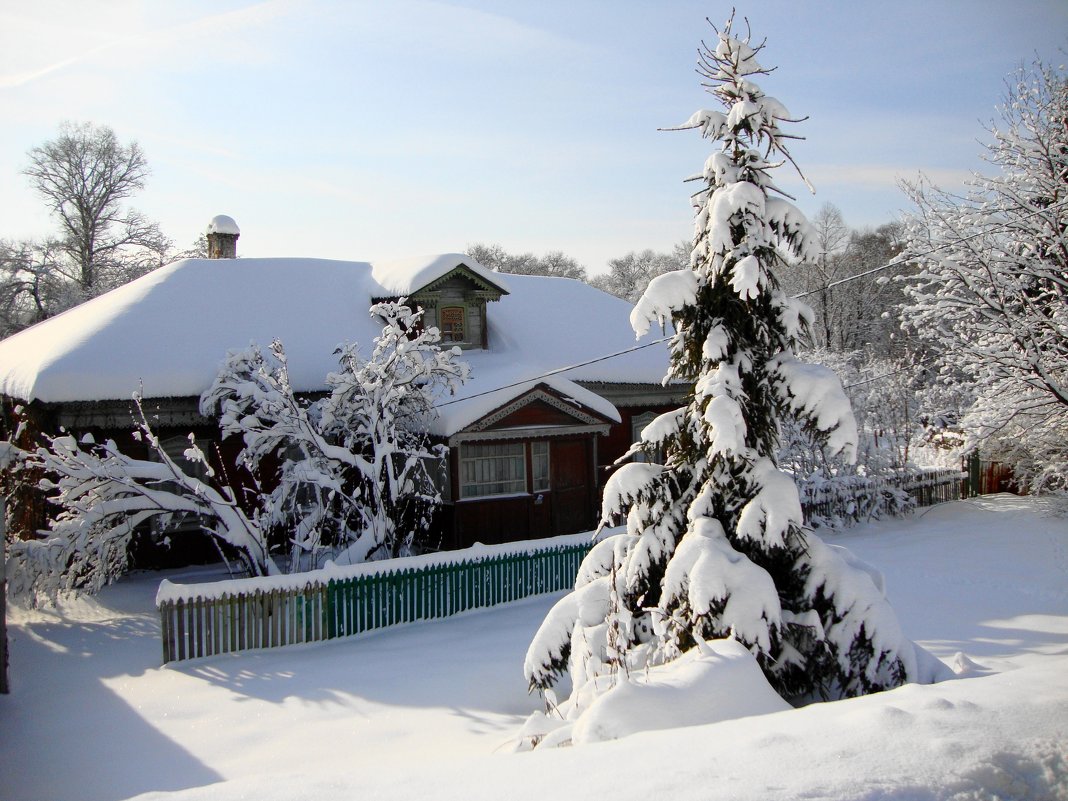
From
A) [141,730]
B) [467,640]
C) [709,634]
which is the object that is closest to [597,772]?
[709,634]

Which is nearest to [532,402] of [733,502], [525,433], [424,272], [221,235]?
[525,433]

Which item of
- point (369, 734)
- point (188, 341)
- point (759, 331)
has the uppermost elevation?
point (188, 341)

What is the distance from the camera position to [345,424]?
14.1m

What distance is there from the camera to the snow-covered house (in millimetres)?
14953

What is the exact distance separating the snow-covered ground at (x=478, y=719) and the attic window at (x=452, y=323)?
8.60 meters

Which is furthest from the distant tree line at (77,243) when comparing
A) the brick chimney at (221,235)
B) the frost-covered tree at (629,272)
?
the frost-covered tree at (629,272)

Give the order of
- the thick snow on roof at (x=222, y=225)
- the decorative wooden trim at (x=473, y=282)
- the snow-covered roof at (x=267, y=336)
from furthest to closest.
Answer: the thick snow on roof at (x=222, y=225)
the decorative wooden trim at (x=473, y=282)
the snow-covered roof at (x=267, y=336)

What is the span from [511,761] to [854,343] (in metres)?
50.0

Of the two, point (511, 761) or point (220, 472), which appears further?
point (220, 472)

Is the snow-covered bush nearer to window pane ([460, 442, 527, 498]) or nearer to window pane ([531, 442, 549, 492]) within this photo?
window pane ([460, 442, 527, 498])

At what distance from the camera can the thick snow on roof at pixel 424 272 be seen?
19344mm

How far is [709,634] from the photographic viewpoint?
21.7 feet

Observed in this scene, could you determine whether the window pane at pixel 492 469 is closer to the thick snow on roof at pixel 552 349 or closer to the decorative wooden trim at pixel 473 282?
the thick snow on roof at pixel 552 349

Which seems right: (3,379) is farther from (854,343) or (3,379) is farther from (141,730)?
(854,343)
